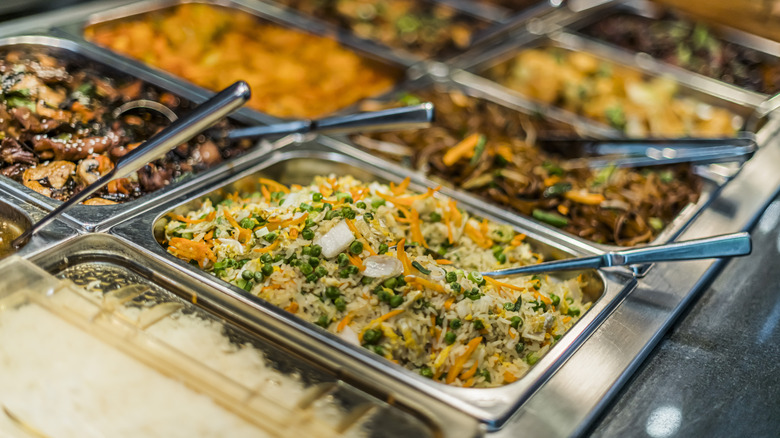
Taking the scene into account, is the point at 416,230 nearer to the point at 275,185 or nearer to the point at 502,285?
the point at 502,285

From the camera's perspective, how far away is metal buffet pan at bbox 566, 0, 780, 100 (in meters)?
3.73

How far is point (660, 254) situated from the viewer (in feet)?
6.53

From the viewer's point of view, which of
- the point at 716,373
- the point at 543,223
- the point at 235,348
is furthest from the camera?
the point at 543,223

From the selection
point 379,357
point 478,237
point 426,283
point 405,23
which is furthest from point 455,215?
point 405,23

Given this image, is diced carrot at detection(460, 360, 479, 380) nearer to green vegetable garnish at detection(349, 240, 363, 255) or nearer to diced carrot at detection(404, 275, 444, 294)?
diced carrot at detection(404, 275, 444, 294)

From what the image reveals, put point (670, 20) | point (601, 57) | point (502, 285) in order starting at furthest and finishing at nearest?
point (670, 20) < point (601, 57) < point (502, 285)

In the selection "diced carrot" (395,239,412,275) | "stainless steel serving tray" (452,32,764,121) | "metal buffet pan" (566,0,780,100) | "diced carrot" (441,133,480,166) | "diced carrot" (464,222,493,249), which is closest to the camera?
"diced carrot" (395,239,412,275)

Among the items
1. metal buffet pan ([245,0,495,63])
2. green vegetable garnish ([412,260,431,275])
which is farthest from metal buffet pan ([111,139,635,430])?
metal buffet pan ([245,0,495,63])

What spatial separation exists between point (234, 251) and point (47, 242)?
1.66ft

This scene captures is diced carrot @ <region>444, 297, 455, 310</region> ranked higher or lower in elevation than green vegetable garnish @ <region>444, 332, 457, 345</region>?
higher

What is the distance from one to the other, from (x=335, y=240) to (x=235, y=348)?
0.42 m

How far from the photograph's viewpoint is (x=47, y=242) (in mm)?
1832

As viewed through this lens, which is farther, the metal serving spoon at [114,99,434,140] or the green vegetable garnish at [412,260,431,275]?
the metal serving spoon at [114,99,434,140]

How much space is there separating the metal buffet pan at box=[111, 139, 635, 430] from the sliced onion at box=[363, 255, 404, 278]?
24 centimetres
